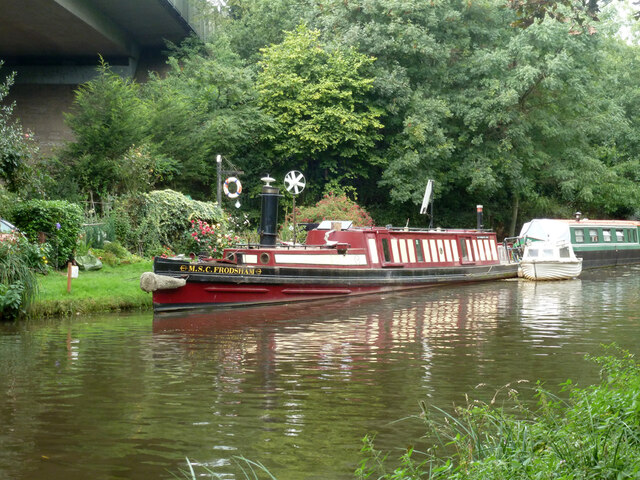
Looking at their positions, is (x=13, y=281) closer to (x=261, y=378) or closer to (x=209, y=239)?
(x=261, y=378)

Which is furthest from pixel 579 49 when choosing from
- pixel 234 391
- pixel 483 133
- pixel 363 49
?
pixel 234 391

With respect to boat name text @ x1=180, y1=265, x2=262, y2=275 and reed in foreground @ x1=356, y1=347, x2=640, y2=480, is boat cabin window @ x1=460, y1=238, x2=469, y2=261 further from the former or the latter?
reed in foreground @ x1=356, y1=347, x2=640, y2=480

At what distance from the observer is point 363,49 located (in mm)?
32531

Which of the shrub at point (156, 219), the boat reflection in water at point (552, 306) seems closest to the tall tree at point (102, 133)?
the shrub at point (156, 219)

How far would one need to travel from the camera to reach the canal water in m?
6.49

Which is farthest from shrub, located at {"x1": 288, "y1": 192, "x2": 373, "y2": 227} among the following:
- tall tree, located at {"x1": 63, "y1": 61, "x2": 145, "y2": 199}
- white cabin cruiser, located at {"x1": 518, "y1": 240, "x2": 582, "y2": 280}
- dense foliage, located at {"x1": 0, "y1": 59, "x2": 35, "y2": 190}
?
dense foliage, located at {"x1": 0, "y1": 59, "x2": 35, "y2": 190}

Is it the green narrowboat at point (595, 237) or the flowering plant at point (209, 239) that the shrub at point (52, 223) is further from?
the green narrowboat at point (595, 237)

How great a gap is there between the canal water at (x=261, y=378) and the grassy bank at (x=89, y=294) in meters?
0.49

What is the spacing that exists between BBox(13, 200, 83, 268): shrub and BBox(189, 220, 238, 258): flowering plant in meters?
3.05

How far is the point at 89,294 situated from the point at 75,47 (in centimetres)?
1837

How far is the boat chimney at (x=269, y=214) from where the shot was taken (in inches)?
732

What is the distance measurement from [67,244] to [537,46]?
22.4 meters

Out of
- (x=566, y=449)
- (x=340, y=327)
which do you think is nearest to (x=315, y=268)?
(x=340, y=327)

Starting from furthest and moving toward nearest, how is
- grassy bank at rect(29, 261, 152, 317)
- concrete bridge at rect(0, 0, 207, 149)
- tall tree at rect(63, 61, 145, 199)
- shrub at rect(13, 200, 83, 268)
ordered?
concrete bridge at rect(0, 0, 207, 149)
tall tree at rect(63, 61, 145, 199)
shrub at rect(13, 200, 83, 268)
grassy bank at rect(29, 261, 152, 317)
